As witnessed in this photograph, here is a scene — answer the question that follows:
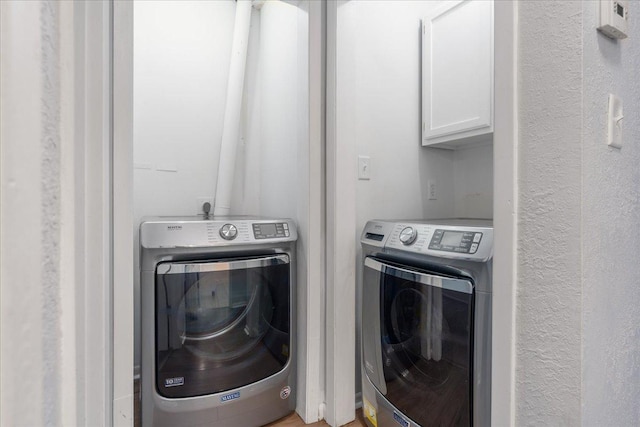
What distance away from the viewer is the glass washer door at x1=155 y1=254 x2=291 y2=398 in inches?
54.7

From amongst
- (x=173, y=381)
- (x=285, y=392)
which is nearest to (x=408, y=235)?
(x=285, y=392)

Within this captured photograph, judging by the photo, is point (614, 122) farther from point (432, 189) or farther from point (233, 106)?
point (233, 106)

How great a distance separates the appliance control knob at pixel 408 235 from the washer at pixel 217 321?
51 centimetres

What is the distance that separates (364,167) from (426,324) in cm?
81

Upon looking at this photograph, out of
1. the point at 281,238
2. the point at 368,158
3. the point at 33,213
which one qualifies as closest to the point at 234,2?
the point at 368,158

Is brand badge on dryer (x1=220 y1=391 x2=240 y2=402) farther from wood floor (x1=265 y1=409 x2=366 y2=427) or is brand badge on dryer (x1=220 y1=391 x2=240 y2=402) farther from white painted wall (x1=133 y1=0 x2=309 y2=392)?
white painted wall (x1=133 y1=0 x2=309 y2=392)

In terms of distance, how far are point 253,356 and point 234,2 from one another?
2.14 meters

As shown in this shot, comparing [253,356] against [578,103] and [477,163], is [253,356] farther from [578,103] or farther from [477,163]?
[477,163]

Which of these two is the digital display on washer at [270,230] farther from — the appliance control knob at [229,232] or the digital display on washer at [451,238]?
the digital display on washer at [451,238]

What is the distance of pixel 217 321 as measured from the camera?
4.89 ft

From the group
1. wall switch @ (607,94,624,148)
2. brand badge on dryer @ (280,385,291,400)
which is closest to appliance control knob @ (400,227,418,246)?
wall switch @ (607,94,624,148)

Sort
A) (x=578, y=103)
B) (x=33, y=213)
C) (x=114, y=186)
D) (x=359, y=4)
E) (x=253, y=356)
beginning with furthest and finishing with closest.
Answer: (x=359, y=4), (x=253, y=356), (x=114, y=186), (x=578, y=103), (x=33, y=213)

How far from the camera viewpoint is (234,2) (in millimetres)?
2303

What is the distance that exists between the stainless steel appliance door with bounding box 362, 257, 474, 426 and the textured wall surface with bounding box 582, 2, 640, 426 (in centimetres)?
36
